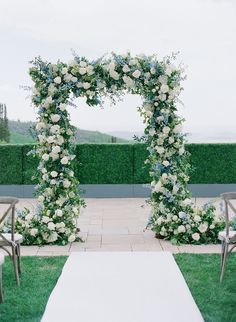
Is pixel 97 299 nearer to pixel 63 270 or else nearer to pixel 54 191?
pixel 63 270

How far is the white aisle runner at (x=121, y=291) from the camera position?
5152 mm

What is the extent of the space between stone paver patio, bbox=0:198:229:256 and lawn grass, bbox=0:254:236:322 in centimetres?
52

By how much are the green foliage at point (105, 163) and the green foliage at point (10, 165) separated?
127 centimetres

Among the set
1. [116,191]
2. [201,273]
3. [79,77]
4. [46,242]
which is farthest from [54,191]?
[116,191]

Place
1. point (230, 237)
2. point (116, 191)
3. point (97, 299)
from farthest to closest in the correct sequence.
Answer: point (116, 191) → point (230, 237) → point (97, 299)

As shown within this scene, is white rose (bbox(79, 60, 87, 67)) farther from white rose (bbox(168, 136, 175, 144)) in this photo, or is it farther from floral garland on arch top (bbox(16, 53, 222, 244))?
white rose (bbox(168, 136, 175, 144))

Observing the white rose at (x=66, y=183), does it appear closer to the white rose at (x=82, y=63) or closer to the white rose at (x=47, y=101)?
the white rose at (x=47, y=101)

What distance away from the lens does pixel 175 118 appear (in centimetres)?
856

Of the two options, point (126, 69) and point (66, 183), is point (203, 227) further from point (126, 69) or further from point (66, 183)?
point (126, 69)

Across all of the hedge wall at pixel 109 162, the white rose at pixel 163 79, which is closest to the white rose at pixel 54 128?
the white rose at pixel 163 79

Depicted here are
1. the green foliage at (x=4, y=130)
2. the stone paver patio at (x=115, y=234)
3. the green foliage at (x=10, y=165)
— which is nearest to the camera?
the stone paver patio at (x=115, y=234)

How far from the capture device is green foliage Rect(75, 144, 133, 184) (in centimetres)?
1325

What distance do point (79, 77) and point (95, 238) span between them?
225cm

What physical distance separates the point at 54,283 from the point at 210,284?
1578mm
